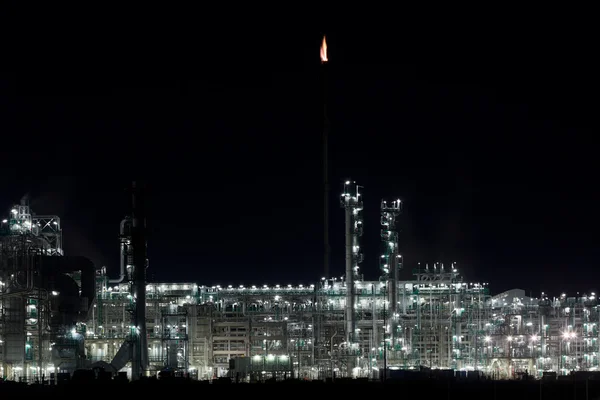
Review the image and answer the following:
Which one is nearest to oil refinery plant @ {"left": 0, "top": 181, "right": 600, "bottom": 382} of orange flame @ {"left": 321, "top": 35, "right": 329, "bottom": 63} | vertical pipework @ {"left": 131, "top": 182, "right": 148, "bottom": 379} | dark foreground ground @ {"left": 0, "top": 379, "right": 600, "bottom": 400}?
vertical pipework @ {"left": 131, "top": 182, "right": 148, "bottom": 379}

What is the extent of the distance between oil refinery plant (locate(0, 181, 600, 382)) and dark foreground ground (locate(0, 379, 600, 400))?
1917 centimetres

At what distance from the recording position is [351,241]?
86625mm

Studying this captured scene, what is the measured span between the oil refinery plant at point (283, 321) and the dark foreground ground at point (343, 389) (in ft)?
62.9

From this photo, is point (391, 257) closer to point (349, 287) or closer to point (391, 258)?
point (391, 258)

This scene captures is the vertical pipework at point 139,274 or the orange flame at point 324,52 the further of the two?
the orange flame at point 324,52

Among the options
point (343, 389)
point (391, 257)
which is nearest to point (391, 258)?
point (391, 257)

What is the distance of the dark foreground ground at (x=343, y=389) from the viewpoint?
49469mm

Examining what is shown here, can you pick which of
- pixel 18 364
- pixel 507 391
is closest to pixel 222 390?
pixel 507 391

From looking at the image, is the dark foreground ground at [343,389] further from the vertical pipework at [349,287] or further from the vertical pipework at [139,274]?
the vertical pipework at [349,287]

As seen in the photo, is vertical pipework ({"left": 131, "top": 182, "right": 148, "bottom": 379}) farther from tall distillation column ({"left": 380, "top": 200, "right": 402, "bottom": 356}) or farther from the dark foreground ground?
tall distillation column ({"left": 380, "top": 200, "right": 402, "bottom": 356})

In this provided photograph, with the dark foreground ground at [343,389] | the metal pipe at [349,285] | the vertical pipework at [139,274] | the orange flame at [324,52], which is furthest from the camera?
the orange flame at [324,52]

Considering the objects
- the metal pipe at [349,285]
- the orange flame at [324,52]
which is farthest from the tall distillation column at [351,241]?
the orange flame at [324,52]

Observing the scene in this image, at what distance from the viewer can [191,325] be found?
90.8 m

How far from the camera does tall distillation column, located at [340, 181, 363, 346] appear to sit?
85625 millimetres
